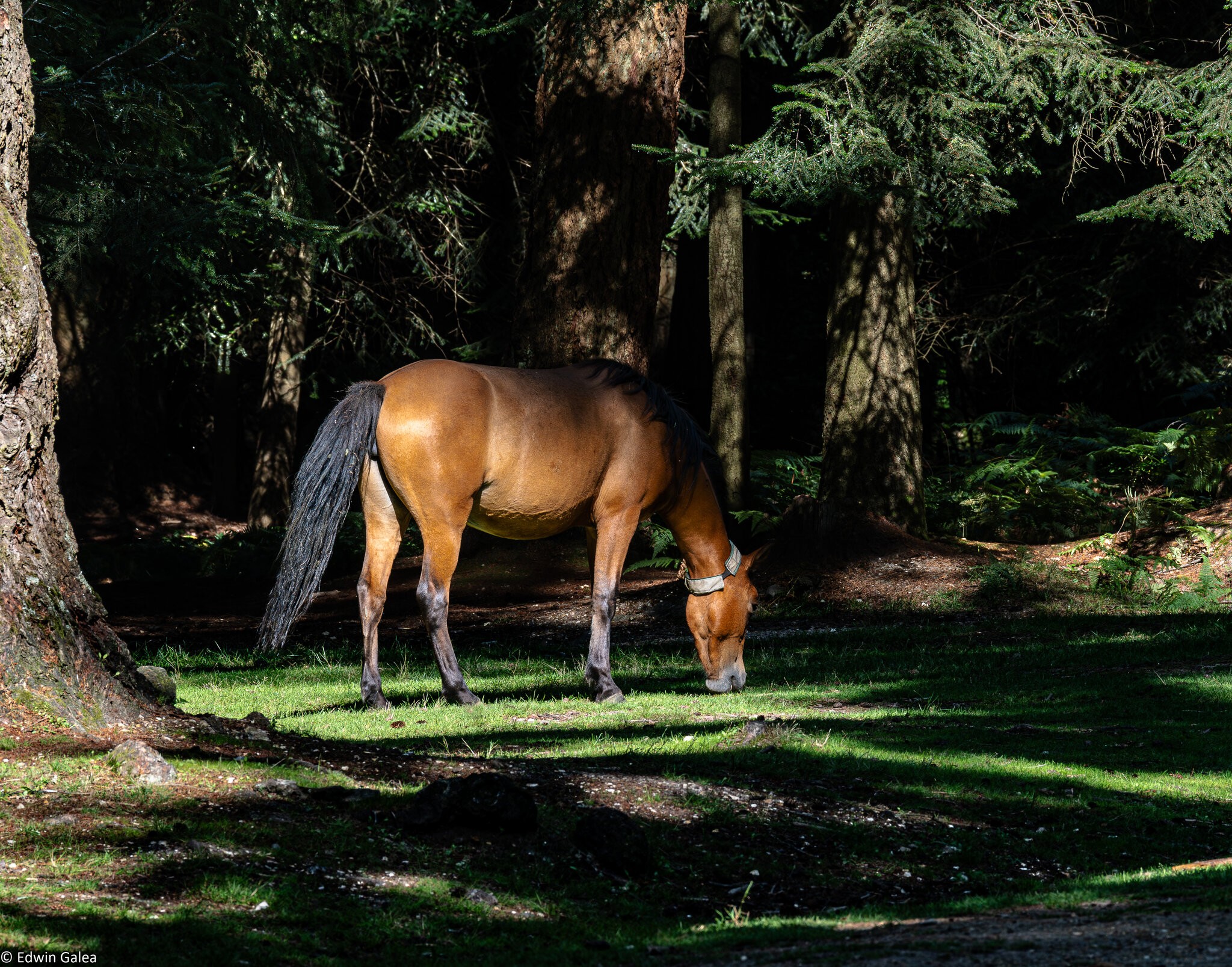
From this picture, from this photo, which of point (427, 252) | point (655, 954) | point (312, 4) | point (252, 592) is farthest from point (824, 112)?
point (427, 252)

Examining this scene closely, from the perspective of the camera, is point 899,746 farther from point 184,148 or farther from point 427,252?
point 427,252

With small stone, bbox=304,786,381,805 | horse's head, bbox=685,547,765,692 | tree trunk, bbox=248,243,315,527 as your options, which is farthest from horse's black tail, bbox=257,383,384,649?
tree trunk, bbox=248,243,315,527

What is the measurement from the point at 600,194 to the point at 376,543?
7.59 m

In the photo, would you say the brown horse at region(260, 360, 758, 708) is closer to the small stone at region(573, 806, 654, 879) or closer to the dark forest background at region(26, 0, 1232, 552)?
the small stone at region(573, 806, 654, 879)

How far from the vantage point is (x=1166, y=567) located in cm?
1498

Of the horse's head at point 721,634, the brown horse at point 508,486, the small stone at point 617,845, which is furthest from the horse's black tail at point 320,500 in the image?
the small stone at point 617,845

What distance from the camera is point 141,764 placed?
558cm

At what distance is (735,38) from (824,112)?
469 centimetres

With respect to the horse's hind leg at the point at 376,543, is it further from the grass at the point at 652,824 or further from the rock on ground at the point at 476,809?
the rock on ground at the point at 476,809

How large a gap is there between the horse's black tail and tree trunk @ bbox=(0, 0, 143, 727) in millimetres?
2058

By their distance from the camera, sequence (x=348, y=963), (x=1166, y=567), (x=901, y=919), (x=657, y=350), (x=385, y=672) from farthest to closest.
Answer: (x=657, y=350)
(x=1166, y=567)
(x=385, y=672)
(x=901, y=919)
(x=348, y=963)

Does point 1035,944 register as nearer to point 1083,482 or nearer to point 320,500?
point 320,500

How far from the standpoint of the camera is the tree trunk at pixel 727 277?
17.3 meters

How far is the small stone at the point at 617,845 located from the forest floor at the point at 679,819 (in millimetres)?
59
